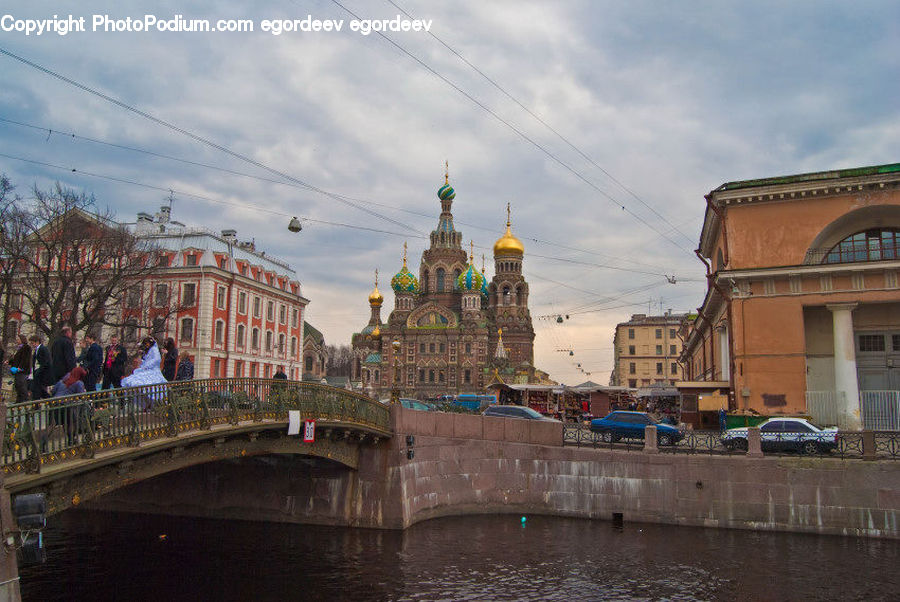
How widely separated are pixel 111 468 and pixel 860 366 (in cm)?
2859

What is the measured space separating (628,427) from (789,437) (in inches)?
223

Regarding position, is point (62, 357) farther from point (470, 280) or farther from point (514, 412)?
point (470, 280)

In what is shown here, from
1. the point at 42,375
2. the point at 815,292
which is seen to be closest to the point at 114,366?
the point at 42,375

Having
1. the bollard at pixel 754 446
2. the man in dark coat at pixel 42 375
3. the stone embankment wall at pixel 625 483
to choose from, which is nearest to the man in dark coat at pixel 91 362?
the man in dark coat at pixel 42 375

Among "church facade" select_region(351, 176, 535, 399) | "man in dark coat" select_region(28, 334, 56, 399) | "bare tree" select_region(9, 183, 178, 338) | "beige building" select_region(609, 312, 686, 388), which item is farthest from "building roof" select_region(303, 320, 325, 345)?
"man in dark coat" select_region(28, 334, 56, 399)

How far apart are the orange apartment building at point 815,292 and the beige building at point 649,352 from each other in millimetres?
66995

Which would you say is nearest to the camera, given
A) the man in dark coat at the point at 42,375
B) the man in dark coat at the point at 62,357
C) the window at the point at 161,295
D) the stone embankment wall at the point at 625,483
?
the man in dark coat at the point at 62,357

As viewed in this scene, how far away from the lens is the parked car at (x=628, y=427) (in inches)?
1011

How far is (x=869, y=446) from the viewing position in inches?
833

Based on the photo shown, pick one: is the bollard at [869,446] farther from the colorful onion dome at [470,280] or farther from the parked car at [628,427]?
the colorful onion dome at [470,280]

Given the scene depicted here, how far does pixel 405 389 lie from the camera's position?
91.6 m

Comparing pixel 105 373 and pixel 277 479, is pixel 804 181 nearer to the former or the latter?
pixel 277 479

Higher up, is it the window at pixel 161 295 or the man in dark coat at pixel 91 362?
the window at pixel 161 295

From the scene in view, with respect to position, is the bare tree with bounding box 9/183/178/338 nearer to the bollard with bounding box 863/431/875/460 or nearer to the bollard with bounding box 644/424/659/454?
the bollard with bounding box 644/424/659/454
